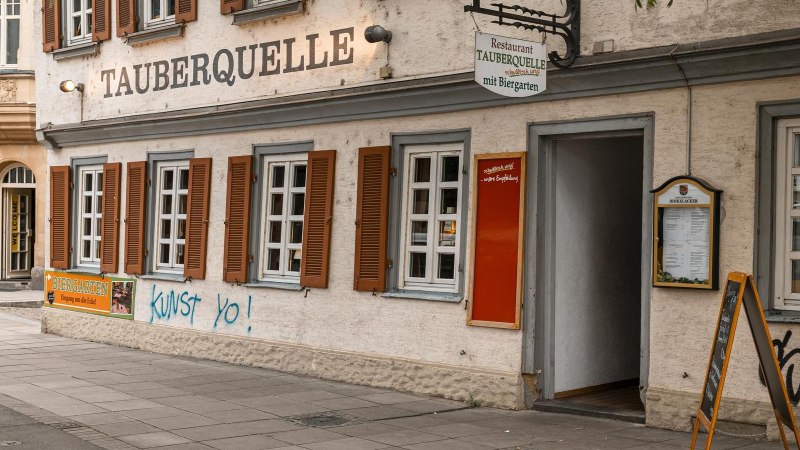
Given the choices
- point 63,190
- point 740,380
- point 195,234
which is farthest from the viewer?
point 63,190

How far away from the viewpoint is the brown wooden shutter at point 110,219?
57.3 feet

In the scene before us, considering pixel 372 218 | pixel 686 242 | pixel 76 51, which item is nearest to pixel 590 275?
pixel 686 242

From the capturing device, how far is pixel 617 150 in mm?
12172

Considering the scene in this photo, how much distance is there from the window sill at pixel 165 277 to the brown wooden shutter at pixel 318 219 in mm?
2888

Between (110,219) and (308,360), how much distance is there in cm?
541

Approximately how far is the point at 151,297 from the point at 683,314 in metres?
9.13

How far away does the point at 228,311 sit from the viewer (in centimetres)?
1516

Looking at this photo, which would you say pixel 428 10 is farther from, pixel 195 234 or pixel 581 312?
pixel 195 234

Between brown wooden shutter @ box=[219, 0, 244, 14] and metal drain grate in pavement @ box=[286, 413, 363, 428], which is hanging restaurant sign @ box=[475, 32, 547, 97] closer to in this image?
metal drain grate in pavement @ box=[286, 413, 363, 428]

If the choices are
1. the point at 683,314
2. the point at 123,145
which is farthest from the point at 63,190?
the point at 683,314

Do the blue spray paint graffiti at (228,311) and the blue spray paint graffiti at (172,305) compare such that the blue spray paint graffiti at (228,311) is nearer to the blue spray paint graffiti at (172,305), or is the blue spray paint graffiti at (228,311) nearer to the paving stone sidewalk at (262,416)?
the blue spray paint graffiti at (172,305)

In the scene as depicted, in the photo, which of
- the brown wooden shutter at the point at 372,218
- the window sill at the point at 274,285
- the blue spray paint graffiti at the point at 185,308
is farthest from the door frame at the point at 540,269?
the blue spray paint graffiti at the point at 185,308

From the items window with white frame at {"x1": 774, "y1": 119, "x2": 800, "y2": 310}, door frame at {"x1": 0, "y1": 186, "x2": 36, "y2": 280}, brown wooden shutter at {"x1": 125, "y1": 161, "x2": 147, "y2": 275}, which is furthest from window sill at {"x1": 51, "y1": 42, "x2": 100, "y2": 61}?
door frame at {"x1": 0, "y1": 186, "x2": 36, "y2": 280}

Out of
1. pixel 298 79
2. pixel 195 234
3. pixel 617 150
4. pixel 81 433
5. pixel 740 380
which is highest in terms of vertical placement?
pixel 298 79
